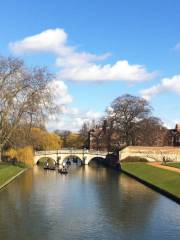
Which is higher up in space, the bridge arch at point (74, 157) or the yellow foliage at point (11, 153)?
the yellow foliage at point (11, 153)

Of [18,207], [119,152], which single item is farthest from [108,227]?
[119,152]

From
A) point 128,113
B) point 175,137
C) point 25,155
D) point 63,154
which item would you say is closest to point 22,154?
point 25,155

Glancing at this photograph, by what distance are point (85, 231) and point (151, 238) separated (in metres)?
3.91

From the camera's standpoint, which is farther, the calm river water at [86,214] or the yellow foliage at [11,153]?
the yellow foliage at [11,153]

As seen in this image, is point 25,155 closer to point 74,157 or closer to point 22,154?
point 22,154

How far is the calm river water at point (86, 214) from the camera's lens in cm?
2636

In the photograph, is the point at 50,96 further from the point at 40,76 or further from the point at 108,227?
the point at 108,227

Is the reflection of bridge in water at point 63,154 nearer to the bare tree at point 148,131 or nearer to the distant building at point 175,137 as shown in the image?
the bare tree at point 148,131

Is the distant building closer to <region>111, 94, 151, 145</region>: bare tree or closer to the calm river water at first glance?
<region>111, 94, 151, 145</region>: bare tree

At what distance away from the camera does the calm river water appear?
2636 centimetres

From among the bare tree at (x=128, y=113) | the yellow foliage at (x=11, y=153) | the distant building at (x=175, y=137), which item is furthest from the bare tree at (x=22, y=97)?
the distant building at (x=175, y=137)

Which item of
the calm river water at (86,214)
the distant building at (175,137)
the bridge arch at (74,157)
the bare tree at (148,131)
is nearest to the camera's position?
the calm river water at (86,214)

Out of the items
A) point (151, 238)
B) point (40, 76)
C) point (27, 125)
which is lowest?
point (151, 238)

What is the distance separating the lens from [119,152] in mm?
93125
